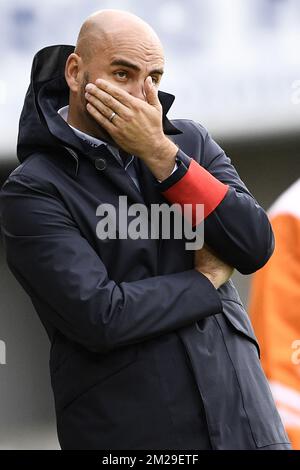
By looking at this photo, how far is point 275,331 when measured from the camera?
2.70 metres

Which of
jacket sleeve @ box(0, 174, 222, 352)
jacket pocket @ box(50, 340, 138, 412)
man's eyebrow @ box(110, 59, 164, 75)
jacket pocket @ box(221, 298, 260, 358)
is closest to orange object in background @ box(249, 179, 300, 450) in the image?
jacket pocket @ box(221, 298, 260, 358)

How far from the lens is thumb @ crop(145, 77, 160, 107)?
2.38m

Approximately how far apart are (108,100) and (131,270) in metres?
0.38

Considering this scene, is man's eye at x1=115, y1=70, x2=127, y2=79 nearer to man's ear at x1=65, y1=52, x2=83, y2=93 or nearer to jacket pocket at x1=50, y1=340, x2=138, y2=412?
man's ear at x1=65, y1=52, x2=83, y2=93

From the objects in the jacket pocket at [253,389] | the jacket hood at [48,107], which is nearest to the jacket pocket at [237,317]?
the jacket pocket at [253,389]

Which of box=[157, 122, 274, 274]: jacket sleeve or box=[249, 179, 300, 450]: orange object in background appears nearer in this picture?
box=[157, 122, 274, 274]: jacket sleeve

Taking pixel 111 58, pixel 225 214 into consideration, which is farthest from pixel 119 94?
pixel 225 214

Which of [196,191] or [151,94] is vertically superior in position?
[151,94]

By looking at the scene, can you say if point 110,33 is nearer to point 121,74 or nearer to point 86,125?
point 121,74

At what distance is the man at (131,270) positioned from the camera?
2283mm

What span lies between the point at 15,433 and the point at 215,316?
14.4 feet

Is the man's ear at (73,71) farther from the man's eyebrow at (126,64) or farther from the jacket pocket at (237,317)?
the jacket pocket at (237,317)

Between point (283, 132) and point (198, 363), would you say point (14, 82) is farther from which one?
point (198, 363)

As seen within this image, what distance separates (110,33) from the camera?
2.48 metres
